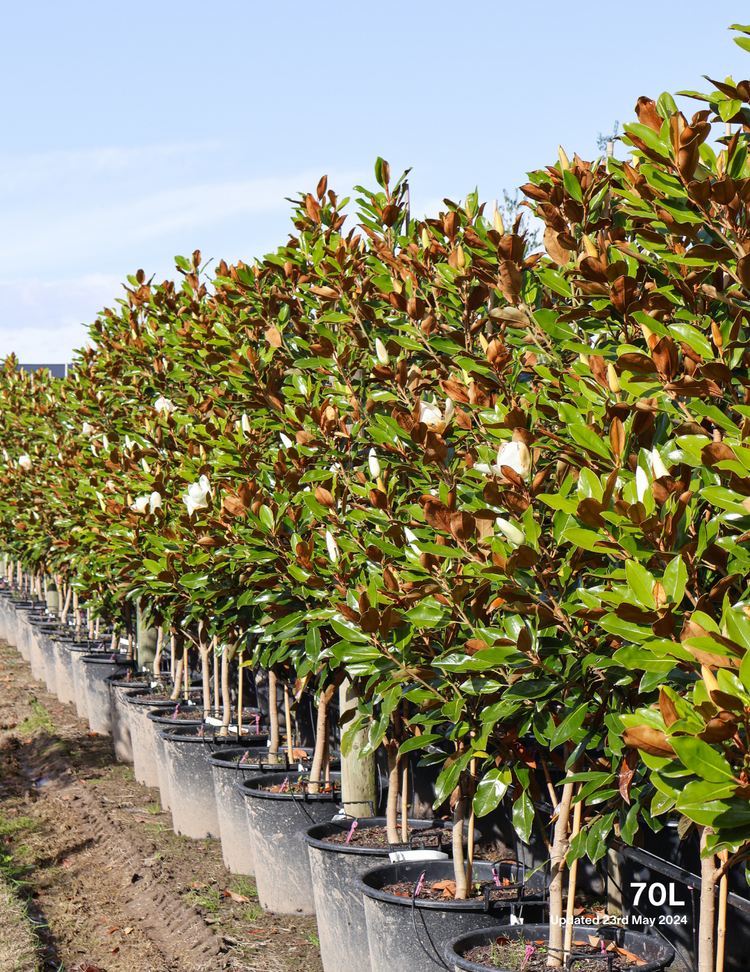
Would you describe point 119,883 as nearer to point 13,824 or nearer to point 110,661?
point 13,824

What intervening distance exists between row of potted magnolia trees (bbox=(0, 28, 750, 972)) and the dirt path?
40cm

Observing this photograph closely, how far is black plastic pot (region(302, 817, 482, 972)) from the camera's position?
116 inches

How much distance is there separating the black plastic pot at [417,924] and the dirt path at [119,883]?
90 cm

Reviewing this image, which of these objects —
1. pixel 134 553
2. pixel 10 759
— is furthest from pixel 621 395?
pixel 10 759

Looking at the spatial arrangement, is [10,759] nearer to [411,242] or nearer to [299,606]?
[299,606]

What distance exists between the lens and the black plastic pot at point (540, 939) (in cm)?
217

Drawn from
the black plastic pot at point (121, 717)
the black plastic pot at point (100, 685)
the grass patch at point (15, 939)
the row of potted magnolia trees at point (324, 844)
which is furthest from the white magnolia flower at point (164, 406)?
the grass patch at point (15, 939)

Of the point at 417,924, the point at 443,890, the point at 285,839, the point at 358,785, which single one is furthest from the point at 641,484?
the point at 285,839

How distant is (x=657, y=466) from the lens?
1.53m

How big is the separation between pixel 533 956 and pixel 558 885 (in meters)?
0.21

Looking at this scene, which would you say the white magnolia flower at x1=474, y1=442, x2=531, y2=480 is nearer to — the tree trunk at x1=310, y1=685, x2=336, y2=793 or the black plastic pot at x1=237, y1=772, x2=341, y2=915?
the tree trunk at x1=310, y1=685, x2=336, y2=793

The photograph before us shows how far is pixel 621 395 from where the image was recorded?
5.99 ft

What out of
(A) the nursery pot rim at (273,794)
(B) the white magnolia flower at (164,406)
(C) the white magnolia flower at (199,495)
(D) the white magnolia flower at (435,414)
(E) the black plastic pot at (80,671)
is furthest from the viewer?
(E) the black plastic pot at (80,671)

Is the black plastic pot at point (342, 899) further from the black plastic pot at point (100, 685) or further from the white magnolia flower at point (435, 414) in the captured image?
the black plastic pot at point (100, 685)
